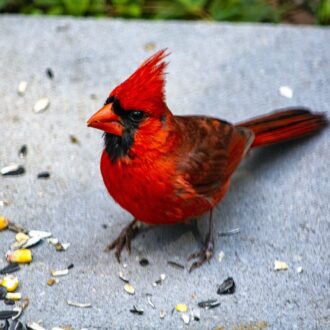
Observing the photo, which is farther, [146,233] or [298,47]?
[298,47]

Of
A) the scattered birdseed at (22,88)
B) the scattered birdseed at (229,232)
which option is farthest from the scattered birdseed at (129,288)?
the scattered birdseed at (22,88)

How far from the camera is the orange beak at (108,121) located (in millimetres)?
2881

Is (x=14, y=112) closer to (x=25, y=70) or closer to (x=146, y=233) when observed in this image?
(x=25, y=70)

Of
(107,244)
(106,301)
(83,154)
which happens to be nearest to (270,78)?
(83,154)

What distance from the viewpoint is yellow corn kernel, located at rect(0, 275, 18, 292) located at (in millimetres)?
3064

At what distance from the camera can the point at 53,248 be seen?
3287 mm

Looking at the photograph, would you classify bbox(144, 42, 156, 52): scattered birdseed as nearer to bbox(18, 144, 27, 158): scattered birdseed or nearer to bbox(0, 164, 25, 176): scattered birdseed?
bbox(18, 144, 27, 158): scattered birdseed

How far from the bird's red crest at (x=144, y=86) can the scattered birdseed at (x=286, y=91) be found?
1306 mm

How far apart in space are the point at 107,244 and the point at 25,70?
4.27ft

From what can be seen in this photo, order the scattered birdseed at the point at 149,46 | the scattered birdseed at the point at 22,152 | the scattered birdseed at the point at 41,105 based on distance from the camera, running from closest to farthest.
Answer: the scattered birdseed at the point at 22,152
the scattered birdseed at the point at 41,105
the scattered birdseed at the point at 149,46

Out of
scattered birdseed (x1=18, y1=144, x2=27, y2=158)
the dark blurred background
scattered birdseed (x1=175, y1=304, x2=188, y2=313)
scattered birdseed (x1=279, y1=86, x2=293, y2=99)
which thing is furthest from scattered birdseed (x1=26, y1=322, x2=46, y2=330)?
the dark blurred background

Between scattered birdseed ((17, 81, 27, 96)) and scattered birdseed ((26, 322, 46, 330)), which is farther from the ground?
scattered birdseed ((26, 322, 46, 330))

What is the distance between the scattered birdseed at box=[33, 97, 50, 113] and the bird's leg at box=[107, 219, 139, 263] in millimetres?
939

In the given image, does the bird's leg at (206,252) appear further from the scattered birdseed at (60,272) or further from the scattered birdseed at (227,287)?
the scattered birdseed at (60,272)
